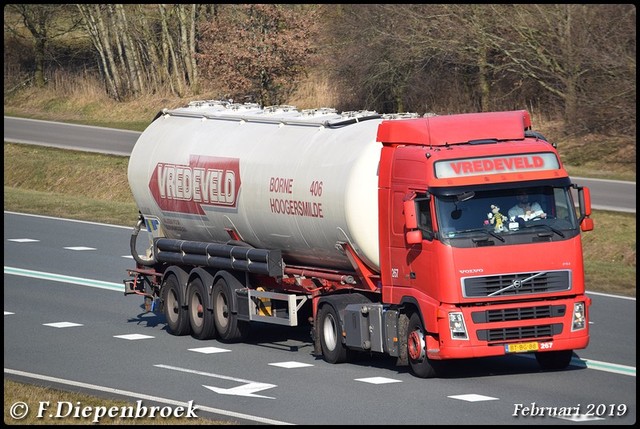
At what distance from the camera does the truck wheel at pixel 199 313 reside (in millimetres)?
21188

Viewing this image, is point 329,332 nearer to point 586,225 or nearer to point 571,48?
point 586,225

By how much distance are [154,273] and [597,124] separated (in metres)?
24.8

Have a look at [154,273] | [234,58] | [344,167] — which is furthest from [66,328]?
[234,58]

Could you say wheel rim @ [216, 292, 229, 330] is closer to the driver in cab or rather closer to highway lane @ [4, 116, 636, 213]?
the driver in cab

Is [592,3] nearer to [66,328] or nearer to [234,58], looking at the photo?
[234,58]

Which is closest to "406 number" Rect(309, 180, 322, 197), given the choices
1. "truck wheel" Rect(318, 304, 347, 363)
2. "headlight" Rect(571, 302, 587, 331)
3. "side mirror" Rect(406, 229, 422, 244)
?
"truck wheel" Rect(318, 304, 347, 363)

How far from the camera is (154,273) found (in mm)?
22891

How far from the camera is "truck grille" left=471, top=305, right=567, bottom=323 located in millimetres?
16742

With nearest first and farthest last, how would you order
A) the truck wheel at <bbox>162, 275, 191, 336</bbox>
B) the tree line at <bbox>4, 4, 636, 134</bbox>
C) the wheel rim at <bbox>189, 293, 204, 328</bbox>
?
1. the wheel rim at <bbox>189, 293, 204, 328</bbox>
2. the truck wheel at <bbox>162, 275, 191, 336</bbox>
3. the tree line at <bbox>4, 4, 636, 134</bbox>

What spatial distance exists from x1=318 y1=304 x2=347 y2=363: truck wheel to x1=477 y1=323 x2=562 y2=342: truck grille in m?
2.43

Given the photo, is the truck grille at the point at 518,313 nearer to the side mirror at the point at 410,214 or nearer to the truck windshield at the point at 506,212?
the truck windshield at the point at 506,212

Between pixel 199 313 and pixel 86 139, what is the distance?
32.0 metres

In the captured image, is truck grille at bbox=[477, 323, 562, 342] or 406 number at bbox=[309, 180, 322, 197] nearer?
truck grille at bbox=[477, 323, 562, 342]

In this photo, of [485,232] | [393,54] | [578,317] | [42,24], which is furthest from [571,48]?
[42,24]
